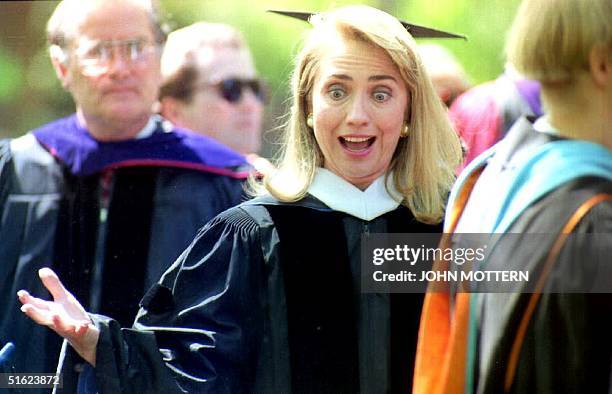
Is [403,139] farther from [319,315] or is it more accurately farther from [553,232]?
[553,232]

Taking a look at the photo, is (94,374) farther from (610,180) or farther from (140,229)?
(610,180)

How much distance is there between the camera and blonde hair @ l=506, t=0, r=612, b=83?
2.80 meters

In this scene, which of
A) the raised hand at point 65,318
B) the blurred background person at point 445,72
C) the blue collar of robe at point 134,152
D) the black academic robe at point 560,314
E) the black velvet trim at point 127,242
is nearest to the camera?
the black academic robe at point 560,314

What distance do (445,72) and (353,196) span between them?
0.57m

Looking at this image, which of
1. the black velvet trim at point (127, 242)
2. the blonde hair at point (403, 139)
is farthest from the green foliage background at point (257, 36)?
the black velvet trim at point (127, 242)

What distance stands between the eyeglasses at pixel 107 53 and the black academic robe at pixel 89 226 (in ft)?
0.66

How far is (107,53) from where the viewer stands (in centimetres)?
387

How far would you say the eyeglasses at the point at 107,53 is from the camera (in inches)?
152

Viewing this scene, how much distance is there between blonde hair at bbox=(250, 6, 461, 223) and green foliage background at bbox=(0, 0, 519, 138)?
14cm

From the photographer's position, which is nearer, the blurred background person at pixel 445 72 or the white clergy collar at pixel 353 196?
the white clergy collar at pixel 353 196

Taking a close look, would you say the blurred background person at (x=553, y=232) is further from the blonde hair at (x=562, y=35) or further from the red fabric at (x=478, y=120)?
the red fabric at (x=478, y=120)

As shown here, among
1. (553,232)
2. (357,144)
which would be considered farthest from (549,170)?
(357,144)

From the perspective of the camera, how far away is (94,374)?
332 centimetres

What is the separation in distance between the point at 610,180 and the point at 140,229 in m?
1.61
